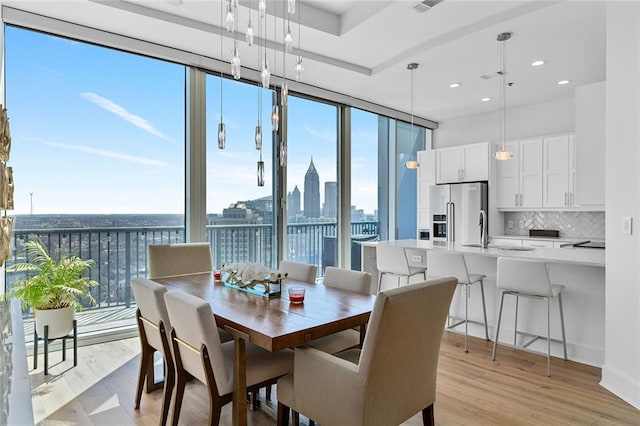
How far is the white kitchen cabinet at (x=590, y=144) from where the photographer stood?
3510 millimetres

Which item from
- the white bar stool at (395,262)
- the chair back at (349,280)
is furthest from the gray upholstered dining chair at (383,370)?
the white bar stool at (395,262)

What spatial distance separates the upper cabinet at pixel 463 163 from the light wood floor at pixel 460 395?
3.21 meters

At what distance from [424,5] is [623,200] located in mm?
2025

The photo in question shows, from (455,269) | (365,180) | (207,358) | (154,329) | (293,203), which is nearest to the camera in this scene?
(207,358)

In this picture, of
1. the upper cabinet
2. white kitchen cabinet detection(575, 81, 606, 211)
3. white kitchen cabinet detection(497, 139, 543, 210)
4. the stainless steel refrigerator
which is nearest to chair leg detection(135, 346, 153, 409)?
white kitchen cabinet detection(575, 81, 606, 211)

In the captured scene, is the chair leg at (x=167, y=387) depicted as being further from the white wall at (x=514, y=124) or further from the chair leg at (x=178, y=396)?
the white wall at (x=514, y=124)

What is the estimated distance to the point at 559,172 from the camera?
536cm

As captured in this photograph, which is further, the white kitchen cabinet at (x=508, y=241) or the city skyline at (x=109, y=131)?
the white kitchen cabinet at (x=508, y=241)

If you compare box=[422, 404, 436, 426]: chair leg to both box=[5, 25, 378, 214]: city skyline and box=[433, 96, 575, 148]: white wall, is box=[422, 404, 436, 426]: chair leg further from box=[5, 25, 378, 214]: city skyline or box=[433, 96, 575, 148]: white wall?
box=[433, 96, 575, 148]: white wall

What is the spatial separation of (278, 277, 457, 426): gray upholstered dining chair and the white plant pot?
2.09m

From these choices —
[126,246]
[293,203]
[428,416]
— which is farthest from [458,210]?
[126,246]

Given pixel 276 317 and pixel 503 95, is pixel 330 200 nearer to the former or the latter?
pixel 503 95

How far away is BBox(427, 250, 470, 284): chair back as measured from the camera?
3492 millimetres

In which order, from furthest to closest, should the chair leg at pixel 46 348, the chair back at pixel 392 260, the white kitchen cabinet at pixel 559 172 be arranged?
the white kitchen cabinet at pixel 559 172
the chair back at pixel 392 260
the chair leg at pixel 46 348
